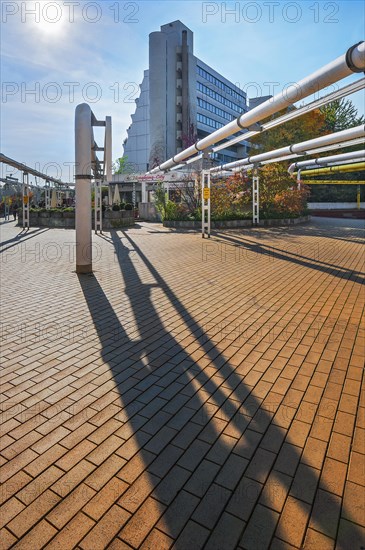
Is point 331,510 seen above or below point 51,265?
below

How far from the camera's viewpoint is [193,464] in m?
2.48

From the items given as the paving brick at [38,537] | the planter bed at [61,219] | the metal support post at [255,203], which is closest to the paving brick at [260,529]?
the paving brick at [38,537]

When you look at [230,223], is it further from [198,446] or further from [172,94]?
[172,94]

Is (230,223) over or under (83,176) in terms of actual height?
under

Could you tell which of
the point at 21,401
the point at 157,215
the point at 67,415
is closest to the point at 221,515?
the point at 67,415

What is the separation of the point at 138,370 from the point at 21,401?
43.9 inches

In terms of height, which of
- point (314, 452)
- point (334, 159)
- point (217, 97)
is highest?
point (217, 97)

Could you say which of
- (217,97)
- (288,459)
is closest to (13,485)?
(288,459)

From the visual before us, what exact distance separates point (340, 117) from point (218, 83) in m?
40.2

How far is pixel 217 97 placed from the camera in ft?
229

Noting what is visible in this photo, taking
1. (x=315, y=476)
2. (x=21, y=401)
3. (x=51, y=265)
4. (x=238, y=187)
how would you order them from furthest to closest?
(x=238, y=187) → (x=51, y=265) → (x=21, y=401) → (x=315, y=476)

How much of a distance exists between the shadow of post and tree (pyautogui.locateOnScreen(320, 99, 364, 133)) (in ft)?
125

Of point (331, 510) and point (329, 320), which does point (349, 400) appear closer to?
point (331, 510)

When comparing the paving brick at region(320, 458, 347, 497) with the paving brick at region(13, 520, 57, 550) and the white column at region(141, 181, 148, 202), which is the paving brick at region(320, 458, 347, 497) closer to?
the paving brick at region(13, 520, 57, 550)
